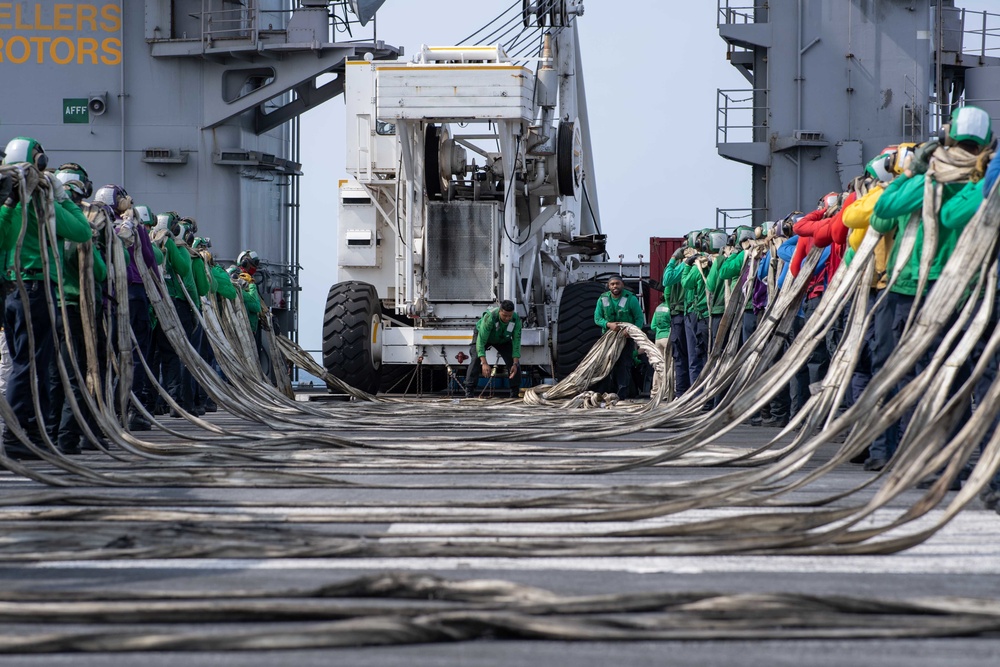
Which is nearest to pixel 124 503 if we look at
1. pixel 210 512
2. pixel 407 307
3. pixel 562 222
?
pixel 210 512

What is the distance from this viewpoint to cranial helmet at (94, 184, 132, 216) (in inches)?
405

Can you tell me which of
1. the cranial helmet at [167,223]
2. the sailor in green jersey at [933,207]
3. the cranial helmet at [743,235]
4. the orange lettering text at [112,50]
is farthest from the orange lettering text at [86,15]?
the sailor in green jersey at [933,207]

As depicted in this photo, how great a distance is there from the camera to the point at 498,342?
1614 centimetres

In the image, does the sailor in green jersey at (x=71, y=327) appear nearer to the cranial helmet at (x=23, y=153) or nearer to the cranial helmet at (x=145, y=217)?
the cranial helmet at (x=23, y=153)

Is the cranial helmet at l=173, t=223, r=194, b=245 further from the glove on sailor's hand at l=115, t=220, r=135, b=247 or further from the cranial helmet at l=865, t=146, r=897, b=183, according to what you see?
the cranial helmet at l=865, t=146, r=897, b=183

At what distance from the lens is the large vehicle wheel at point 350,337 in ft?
53.2

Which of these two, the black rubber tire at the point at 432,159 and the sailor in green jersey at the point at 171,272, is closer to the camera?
the sailor in green jersey at the point at 171,272

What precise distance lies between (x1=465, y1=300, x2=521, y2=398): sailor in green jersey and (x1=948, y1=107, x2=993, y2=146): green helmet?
8.86m

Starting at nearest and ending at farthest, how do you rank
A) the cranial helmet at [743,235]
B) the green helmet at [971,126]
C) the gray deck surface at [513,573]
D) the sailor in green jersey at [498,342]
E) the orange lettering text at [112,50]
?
the gray deck surface at [513,573], the green helmet at [971,126], the cranial helmet at [743,235], the sailor in green jersey at [498,342], the orange lettering text at [112,50]

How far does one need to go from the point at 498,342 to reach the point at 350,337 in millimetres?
1760

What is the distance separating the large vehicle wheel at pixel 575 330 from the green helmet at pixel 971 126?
10.1 meters

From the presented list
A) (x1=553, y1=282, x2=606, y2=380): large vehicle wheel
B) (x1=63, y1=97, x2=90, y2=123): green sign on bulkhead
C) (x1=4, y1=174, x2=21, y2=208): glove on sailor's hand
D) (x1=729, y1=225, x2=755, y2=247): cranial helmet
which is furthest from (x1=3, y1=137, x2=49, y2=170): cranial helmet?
(x1=63, y1=97, x2=90, y2=123): green sign on bulkhead

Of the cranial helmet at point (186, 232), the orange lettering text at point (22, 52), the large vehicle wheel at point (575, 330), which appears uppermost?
the orange lettering text at point (22, 52)

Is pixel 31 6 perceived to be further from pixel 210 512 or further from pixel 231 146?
pixel 210 512
